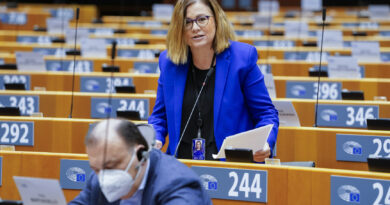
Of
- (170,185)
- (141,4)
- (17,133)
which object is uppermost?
(141,4)

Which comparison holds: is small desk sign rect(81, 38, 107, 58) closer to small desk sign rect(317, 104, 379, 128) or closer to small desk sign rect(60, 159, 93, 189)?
small desk sign rect(317, 104, 379, 128)

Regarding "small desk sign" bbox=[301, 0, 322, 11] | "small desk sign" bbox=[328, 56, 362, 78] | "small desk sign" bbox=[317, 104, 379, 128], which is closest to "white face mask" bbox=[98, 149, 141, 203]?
"small desk sign" bbox=[317, 104, 379, 128]

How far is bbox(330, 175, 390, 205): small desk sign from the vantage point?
334cm

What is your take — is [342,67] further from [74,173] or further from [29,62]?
[74,173]

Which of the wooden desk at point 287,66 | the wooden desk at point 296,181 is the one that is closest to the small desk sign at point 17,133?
the wooden desk at point 296,181

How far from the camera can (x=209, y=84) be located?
375 cm

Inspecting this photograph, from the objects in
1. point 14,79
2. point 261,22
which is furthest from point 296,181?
point 261,22

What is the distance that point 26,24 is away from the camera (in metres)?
17.1

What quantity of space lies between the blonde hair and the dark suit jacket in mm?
1326

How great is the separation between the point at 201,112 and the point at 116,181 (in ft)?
4.85

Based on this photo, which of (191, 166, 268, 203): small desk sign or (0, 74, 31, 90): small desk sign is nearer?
(191, 166, 268, 203): small desk sign

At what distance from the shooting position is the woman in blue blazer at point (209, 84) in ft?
12.1

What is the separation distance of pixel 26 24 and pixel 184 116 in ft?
46.2

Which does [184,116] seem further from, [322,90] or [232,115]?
[322,90]
